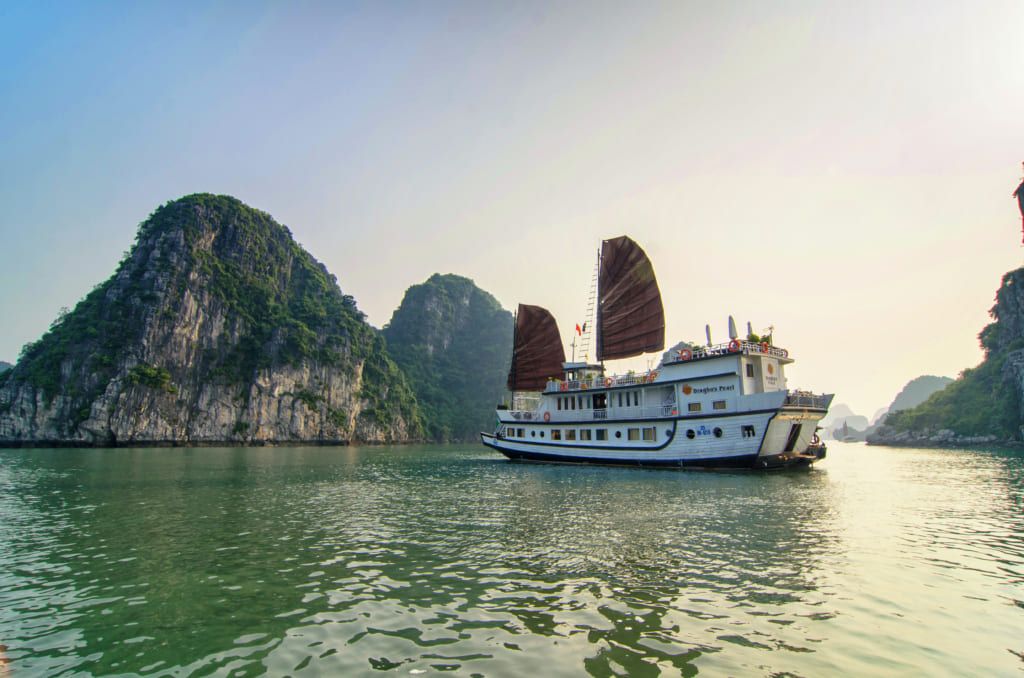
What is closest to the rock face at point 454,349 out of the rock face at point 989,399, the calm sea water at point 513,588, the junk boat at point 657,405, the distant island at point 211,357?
the distant island at point 211,357

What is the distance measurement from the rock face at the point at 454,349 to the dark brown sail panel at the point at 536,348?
89870 mm

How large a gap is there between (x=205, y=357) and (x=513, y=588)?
3874 inches

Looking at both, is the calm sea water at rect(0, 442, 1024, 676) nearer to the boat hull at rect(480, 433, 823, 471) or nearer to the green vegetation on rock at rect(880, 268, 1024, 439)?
the boat hull at rect(480, 433, 823, 471)

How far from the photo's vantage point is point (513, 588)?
755cm

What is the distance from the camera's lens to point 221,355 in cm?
9138

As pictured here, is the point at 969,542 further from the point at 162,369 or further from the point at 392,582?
the point at 162,369

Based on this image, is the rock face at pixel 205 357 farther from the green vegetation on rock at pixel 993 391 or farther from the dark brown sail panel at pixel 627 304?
the green vegetation on rock at pixel 993 391

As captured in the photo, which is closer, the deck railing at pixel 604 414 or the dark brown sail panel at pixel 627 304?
the deck railing at pixel 604 414

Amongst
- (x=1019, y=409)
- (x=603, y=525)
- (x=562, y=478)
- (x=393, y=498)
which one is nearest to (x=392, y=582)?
(x=603, y=525)

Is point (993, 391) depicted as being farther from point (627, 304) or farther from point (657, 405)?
point (657, 405)

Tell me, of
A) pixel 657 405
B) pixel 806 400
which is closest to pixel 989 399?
pixel 806 400

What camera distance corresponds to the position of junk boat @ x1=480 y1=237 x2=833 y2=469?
26.7 metres

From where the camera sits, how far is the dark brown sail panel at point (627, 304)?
120 ft

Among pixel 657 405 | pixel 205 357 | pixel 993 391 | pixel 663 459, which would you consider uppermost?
pixel 205 357
